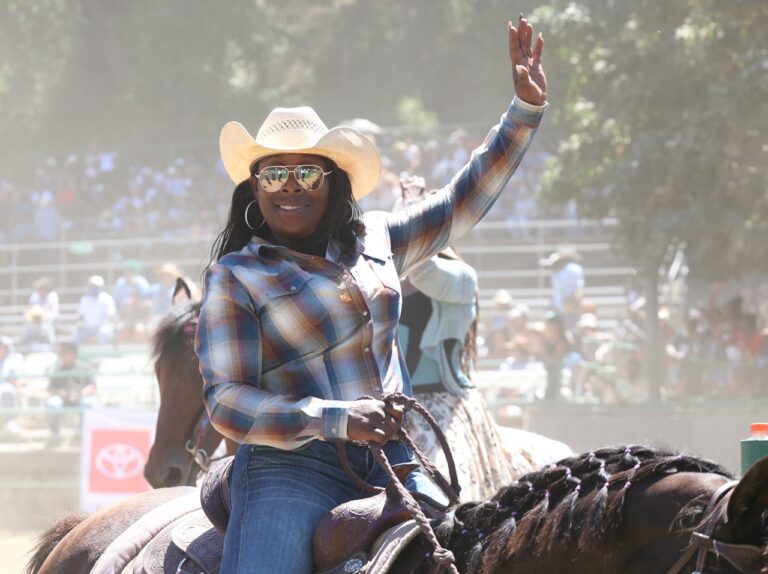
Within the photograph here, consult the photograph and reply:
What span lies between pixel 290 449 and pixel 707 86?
14.3 metres

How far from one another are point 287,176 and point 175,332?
2.94m

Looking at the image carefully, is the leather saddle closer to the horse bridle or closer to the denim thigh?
the denim thigh

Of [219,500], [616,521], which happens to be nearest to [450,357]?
[219,500]

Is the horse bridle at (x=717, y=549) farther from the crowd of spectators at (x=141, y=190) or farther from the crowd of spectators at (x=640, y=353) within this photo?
the crowd of spectators at (x=141, y=190)

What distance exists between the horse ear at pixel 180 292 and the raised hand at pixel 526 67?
11.6ft

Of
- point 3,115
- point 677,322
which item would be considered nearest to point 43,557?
point 677,322

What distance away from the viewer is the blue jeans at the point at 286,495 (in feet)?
9.12

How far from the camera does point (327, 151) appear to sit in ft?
10.4

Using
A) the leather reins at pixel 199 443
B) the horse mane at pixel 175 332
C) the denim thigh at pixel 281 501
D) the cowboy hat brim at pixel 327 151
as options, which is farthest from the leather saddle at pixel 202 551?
the horse mane at pixel 175 332

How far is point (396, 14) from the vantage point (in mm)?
41219

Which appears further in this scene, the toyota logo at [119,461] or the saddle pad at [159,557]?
the toyota logo at [119,461]

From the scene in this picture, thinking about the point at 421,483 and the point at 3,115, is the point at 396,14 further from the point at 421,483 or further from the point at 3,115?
the point at 421,483

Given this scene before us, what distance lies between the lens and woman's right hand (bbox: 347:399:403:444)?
8.80 ft

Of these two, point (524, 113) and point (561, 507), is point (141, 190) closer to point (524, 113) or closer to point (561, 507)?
point (524, 113)
